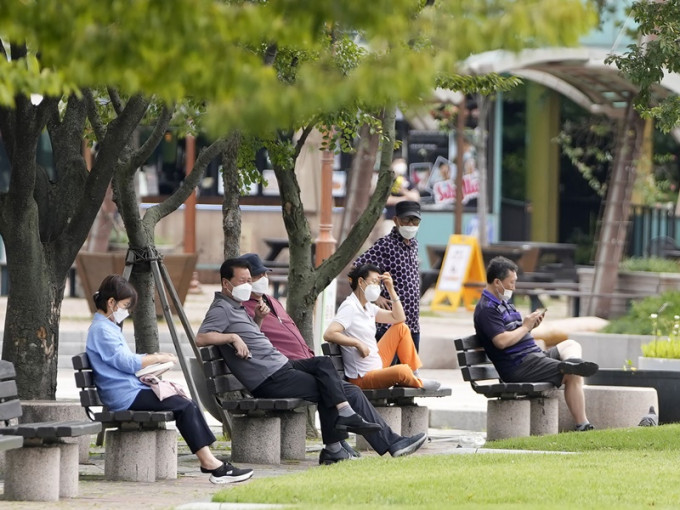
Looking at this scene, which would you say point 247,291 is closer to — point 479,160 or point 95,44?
point 95,44

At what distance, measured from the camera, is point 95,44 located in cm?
544

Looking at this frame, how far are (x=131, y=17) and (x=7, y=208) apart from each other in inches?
228

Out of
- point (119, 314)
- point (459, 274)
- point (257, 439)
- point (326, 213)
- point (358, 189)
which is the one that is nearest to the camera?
point (119, 314)

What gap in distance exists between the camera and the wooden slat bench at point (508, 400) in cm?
1244

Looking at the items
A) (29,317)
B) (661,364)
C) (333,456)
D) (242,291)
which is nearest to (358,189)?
(661,364)

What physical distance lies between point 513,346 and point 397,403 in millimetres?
1018

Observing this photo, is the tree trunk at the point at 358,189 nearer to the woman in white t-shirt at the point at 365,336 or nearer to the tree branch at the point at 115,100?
the tree branch at the point at 115,100

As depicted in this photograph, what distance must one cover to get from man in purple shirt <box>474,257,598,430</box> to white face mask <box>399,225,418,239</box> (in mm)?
740

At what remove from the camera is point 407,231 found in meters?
13.1

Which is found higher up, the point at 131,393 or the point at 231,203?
the point at 231,203

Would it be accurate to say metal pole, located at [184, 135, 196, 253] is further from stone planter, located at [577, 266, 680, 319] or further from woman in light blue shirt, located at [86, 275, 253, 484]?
woman in light blue shirt, located at [86, 275, 253, 484]

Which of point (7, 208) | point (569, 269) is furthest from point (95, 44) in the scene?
point (569, 269)

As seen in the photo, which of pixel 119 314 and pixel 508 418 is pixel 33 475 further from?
pixel 508 418

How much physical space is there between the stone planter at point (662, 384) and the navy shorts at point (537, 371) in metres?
1.38
